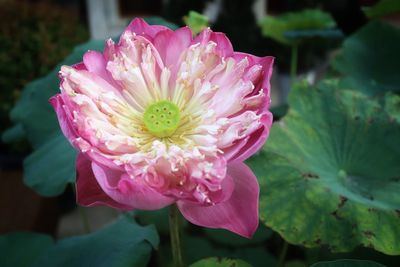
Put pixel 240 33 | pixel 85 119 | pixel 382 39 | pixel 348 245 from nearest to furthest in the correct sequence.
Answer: pixel 85 119 → pixel 348 245 → pixel 382 39 → pixel 240 33

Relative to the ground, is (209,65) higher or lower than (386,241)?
higher

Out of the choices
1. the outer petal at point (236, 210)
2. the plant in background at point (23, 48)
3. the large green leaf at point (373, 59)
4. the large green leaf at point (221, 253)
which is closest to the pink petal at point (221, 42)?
the outer petal at point (236, 210)

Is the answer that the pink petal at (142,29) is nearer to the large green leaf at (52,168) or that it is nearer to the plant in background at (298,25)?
the large green leaf at (52,168)

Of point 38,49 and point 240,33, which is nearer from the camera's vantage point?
point 38,49

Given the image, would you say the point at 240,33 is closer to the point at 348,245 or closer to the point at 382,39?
the point at 382,39

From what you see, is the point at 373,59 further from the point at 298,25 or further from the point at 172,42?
the point at 172,42

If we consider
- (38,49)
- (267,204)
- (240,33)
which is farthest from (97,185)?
(240,33)

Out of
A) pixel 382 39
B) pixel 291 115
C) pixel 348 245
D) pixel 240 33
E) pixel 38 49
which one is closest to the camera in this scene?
pixel 348 245

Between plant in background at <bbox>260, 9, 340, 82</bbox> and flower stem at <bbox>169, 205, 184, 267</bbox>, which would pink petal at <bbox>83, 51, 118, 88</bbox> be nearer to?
flower stem at <bbox>169, 205, 184, 267</bbox>
